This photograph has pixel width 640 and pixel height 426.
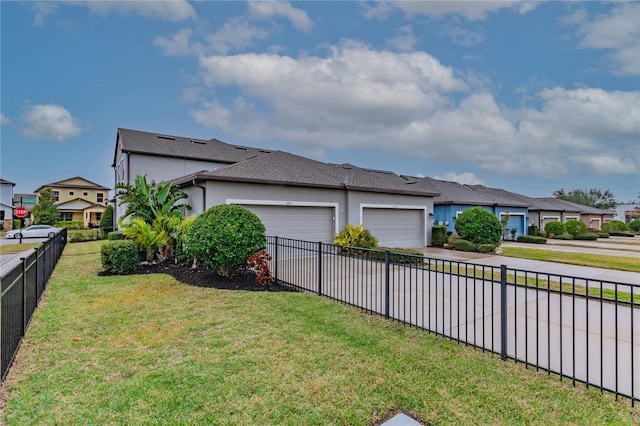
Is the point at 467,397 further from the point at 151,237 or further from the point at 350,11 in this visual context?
the point at 350,11

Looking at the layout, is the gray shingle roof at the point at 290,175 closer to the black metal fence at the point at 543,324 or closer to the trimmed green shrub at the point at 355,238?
the trimmed green shrub at the point at 355,238

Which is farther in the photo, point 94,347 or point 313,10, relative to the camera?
point 313,10

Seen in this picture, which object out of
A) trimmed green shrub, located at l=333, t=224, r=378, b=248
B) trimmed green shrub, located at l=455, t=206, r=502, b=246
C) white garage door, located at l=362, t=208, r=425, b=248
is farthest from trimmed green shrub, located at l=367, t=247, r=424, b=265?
trimmed green shrub, located at l=455, t=206, r=502, b=246

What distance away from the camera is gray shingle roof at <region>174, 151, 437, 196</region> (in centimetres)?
1146

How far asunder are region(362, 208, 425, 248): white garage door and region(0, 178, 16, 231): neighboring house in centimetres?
4075

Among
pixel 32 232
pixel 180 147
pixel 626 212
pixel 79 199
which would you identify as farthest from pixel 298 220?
pixel 626 212

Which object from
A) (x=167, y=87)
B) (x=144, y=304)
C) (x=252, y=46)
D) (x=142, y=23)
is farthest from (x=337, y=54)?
(x=144, y=304)

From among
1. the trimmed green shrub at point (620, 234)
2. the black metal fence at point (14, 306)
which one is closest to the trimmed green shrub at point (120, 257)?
the black metal fence at point (14, 306)

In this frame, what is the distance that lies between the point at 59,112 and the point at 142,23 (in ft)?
44.0

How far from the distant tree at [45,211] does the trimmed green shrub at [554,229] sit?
48424mm

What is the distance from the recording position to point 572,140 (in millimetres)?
24891

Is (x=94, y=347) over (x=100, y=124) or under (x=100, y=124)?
under

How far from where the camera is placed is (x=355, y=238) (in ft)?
42.7

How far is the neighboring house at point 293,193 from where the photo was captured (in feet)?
38.0
